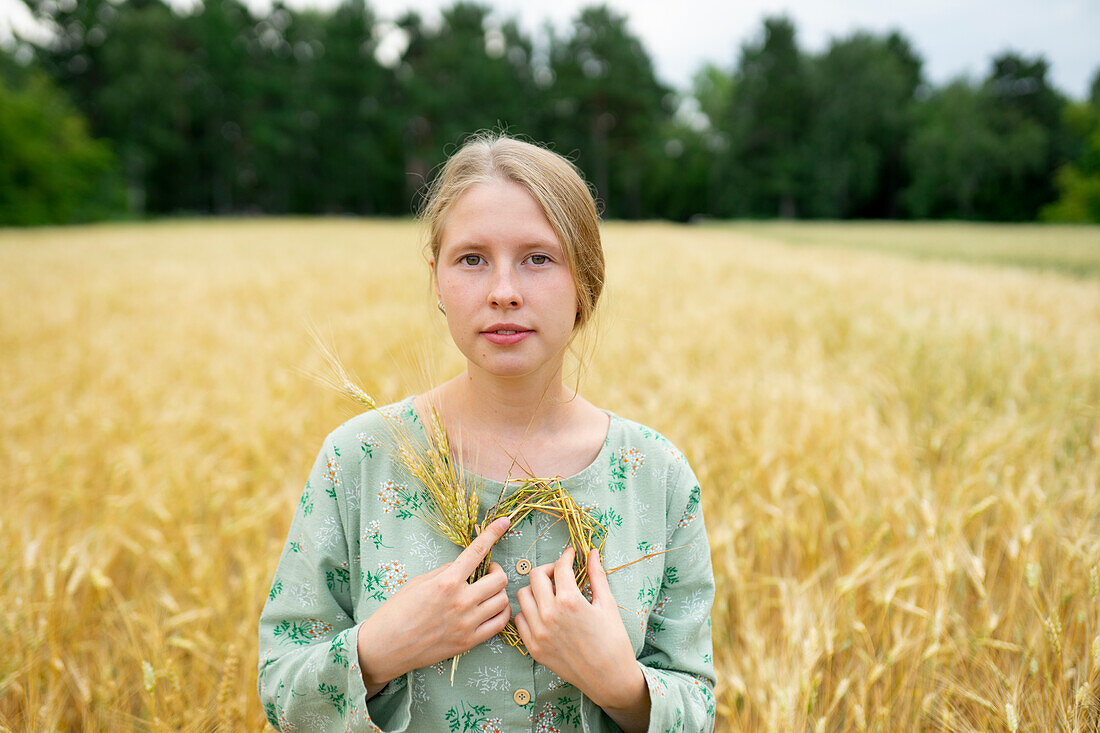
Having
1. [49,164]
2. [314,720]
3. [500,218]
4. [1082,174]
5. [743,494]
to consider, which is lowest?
[743,494]

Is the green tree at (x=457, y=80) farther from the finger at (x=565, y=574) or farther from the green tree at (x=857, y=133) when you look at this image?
the finger at (x=565, y=574)

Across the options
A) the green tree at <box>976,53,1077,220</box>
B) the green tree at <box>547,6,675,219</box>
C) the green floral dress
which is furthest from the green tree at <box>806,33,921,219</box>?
the green floral dress

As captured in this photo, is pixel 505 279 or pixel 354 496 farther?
pixel 354 496

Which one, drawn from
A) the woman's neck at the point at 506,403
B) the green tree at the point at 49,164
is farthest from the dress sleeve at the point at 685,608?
the green tree at the point at 49,164

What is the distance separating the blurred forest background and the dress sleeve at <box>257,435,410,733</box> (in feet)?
126

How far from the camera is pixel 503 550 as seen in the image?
41.2 inches

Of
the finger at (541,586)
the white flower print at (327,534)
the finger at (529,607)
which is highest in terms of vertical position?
the white flower print at (327,534)

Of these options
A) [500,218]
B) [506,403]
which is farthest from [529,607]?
[500,218]

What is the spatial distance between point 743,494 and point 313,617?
1684 millimetres

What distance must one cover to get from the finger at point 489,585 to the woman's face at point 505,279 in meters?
0.29

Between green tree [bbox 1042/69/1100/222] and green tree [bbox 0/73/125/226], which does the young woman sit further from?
green tree [bbox 1042/69/1100/222]

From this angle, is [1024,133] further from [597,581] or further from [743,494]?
[597,581]

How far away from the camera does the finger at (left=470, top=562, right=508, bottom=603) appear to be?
93 centimetres

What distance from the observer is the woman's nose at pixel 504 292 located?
940mm
